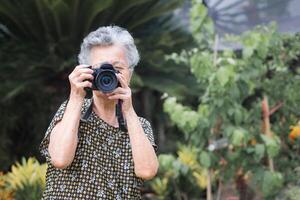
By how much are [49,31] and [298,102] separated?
2.77 metres

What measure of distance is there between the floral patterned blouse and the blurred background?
2.76 metres

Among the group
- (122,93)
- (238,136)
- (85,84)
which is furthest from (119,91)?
(238,136)

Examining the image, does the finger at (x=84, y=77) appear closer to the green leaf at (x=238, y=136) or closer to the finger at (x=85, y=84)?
the finger at (x=85, y=84)

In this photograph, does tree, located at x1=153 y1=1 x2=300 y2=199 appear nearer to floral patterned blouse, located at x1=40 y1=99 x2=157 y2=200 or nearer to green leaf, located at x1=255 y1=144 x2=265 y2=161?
green leaf, located at x1=255 y1=144 x2=265 y2=161

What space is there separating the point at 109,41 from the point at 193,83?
5467 mm

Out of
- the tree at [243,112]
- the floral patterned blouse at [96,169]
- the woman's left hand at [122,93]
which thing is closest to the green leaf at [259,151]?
the tree at [243,112]

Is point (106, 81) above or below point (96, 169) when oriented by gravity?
above

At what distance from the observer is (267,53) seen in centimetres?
547

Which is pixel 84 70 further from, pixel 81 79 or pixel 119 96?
pixel 119 96

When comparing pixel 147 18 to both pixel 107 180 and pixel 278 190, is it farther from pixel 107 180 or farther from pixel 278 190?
pixel 107 180

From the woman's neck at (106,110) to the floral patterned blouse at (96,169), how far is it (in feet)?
0.06

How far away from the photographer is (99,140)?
2348 millimetres

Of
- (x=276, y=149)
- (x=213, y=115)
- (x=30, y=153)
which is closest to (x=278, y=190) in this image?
(x=276, y=149)

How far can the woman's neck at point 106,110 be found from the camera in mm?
2377
